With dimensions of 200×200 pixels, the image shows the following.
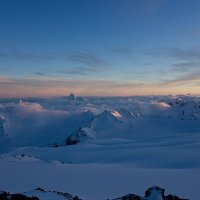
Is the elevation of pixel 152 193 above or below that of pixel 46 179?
above

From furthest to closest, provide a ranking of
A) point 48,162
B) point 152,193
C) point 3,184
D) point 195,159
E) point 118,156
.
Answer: point 118,156 → point 195,159 → point 48,162 → point 3,184 → point 152,193

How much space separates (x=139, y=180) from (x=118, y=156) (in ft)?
151

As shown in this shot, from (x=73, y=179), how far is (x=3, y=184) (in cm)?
1010

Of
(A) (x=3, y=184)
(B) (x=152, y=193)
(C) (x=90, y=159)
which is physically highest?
(B) (x=152, y=193)

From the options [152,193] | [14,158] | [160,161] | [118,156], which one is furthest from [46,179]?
[118,156]

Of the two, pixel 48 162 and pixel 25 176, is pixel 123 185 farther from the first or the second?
pixel 48 162

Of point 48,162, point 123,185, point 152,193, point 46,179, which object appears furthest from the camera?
point 48,162

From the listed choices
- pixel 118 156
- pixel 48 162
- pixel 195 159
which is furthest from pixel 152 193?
pixel 118 156

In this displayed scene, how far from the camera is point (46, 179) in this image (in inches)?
1945

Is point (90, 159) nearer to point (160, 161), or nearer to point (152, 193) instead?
point (160, 161)

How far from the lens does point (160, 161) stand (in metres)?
81.4

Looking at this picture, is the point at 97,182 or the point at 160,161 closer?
the point at 97,182

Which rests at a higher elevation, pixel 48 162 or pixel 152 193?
pixel 152 193

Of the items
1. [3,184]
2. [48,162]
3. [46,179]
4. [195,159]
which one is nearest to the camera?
[3,184]
